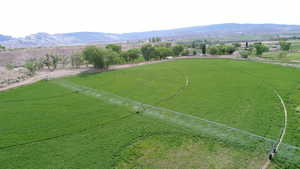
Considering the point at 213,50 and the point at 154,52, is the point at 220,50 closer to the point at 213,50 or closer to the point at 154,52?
the point at 213,50

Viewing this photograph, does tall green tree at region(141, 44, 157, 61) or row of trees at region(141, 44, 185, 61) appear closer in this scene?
tall green tree at region(141, 44, 157, 61)

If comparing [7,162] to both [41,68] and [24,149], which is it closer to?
[24,149]

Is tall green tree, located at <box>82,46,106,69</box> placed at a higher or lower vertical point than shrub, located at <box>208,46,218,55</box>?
lower

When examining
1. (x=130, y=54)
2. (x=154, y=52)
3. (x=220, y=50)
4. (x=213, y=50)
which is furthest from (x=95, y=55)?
(x=220, y=50)

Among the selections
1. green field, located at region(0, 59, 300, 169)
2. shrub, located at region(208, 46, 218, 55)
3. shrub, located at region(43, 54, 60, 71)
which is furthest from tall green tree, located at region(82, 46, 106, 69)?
shrub, located at region(208, 46, 218, 55)

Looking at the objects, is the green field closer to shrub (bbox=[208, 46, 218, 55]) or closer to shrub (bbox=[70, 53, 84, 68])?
shrub (bbox=[70, 53, 84, 68])

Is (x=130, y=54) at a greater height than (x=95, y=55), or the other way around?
(x=130, y=54)

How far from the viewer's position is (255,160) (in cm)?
1370

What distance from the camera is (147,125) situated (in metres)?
19.9

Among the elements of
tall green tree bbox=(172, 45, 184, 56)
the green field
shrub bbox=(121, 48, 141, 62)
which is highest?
tall green tree bbox=(172, 45, 184, 56)

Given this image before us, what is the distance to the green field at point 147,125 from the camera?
14.5 meters

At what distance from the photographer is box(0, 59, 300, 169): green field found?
47.5ft

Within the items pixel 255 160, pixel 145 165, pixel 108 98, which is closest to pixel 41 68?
pixel 108 98

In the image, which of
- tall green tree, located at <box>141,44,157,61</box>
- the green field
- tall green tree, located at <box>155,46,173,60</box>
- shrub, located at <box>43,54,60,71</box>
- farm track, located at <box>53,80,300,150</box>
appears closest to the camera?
the green field
